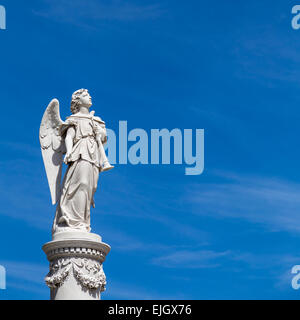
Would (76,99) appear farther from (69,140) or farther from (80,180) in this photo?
(80,180)

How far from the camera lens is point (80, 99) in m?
29.7

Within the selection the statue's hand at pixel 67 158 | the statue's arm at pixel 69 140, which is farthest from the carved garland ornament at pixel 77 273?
the statue's arm at pixel 69 140

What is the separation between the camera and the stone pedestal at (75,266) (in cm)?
2738

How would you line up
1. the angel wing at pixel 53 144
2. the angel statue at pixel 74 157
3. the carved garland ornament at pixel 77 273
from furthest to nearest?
1. the angel wing at pixel 53 144
2. the angel statue at pixel 74 157
3. the carved garland ornament at pixel 77 273

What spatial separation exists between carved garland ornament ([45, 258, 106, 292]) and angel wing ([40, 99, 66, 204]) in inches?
114

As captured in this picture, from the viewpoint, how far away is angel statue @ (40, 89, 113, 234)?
2844 cm

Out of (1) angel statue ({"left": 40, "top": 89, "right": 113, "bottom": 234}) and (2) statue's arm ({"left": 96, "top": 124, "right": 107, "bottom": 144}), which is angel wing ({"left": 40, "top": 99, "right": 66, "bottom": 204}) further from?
(2) statue's arm ({"left": 96, "top": 124, "right": 107, "bottom": 144})

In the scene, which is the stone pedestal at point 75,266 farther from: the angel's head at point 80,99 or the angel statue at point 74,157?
the angel's head at point 80,99

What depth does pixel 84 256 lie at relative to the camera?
90.9 ft

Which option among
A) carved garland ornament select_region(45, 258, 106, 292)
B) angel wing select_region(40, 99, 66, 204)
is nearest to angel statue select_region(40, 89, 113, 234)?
angel wing select_region(40, 99, 66, 204)
